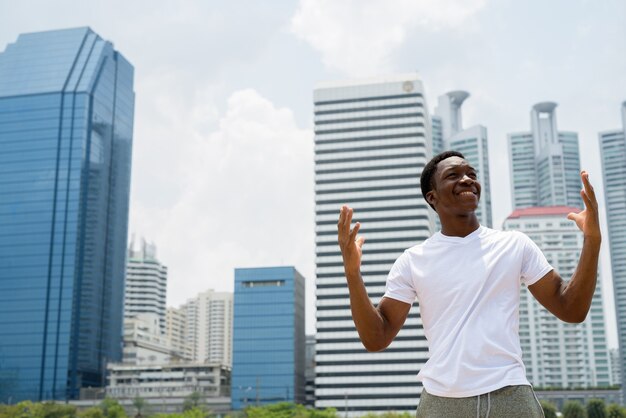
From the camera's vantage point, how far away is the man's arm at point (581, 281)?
2846mm

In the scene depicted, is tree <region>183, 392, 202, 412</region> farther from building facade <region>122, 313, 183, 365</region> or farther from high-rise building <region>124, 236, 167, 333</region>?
high-rise building <region>124, 236, 167, 333</region>

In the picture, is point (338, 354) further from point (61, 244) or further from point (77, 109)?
point (77, 109)

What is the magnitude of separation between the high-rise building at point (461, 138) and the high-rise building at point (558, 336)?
22631mm

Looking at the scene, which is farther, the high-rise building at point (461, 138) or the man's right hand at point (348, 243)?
the high-rise building at point (461, 138)

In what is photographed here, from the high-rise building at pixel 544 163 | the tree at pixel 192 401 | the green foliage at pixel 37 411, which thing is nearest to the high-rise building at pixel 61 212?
the tree at pixel 192 401

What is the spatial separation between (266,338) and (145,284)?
6678 cm

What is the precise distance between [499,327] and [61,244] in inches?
4364

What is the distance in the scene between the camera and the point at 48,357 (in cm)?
10281

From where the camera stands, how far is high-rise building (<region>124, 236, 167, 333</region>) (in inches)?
6339

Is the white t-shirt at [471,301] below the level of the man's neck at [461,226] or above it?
below

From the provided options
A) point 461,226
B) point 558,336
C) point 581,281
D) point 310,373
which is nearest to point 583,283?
point 581,281

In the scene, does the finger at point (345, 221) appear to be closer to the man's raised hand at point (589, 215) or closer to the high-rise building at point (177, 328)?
the man's raised hand at point (589, 215)

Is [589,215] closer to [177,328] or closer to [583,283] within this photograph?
[583,283]

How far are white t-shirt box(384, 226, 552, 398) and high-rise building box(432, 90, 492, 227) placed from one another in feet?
470
